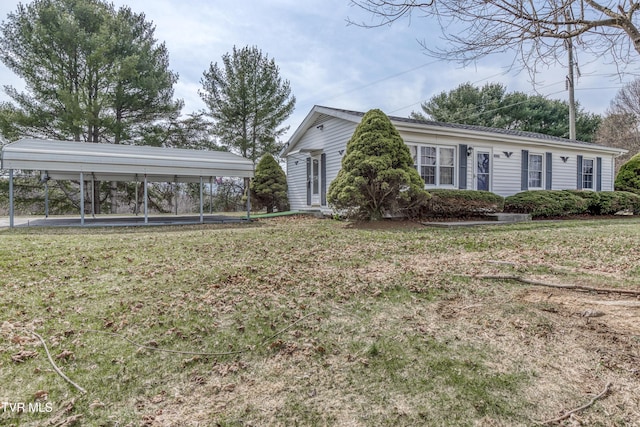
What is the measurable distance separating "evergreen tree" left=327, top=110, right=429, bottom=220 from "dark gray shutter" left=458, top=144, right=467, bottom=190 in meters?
3.21

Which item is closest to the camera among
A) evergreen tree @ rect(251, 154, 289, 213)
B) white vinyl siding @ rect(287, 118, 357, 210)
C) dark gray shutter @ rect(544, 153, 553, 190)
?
white vinyl siding @ rect(287, 118, 357, 210)

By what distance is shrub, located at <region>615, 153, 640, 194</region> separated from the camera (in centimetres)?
1581

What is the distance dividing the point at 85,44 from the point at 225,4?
1640 centimetres

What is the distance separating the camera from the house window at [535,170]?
14.2 meters

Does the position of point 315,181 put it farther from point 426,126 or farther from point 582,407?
point 582,407

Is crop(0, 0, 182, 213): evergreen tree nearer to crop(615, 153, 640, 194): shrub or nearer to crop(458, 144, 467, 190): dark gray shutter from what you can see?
crop(458, 144, 467, 190): dark gray shutter

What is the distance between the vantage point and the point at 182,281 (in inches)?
158

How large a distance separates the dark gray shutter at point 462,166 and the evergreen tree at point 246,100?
42.4ft

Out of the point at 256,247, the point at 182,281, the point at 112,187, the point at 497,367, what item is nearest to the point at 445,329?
the point at 497,367

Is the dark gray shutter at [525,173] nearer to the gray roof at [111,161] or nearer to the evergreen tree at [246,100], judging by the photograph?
the gray roof at [111,161]

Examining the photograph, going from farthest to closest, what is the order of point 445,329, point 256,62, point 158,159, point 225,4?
1. point 256,62
2. point 158,159
3. point 225,4
4. point 445,329

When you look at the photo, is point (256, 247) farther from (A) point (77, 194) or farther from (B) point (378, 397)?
(A) point (77, 194)

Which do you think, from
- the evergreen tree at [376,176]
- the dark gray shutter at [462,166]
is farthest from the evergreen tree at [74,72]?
the dark gray shutter at [462,166]

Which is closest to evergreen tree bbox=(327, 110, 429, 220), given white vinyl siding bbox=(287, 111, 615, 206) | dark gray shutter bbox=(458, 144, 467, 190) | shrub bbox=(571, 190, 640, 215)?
white vinyl siding bbox=(287, 111, 615, 206)
